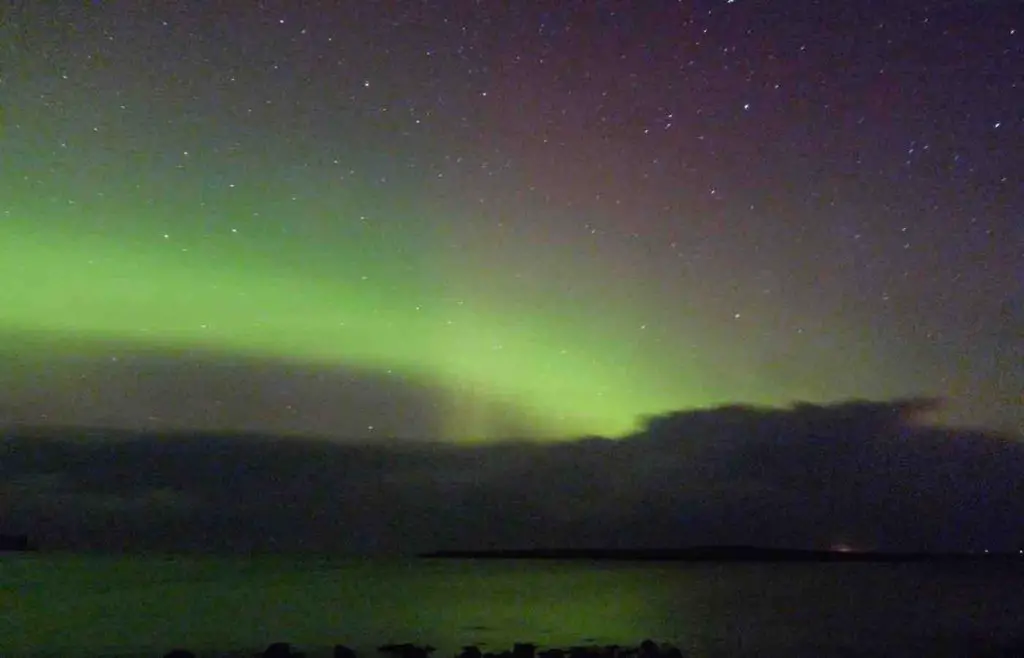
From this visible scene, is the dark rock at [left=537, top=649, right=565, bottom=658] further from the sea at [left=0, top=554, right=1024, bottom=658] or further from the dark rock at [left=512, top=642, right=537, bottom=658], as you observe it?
the sea at [left=0, top=554, right=1024, bottom=658]

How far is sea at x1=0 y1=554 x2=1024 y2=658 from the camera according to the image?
1364 inches

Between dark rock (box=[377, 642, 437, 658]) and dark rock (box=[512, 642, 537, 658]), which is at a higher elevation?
dark rock (box=[512, 642, 537, 658])

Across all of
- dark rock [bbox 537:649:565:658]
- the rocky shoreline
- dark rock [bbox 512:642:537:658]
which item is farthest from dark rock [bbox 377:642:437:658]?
dark rock [bbox 537:649:565:658]

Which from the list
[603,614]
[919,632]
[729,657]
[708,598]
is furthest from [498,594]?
[729,657]

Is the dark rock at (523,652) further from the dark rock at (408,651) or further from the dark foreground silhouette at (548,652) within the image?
the dark rock at (408,651)

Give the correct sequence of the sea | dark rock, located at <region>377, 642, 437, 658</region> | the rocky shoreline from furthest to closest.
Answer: the sea → dark rock, located at <region>377, 642, 437, 658</region> → the rocky shoreline

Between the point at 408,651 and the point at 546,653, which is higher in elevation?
the point at 546,653

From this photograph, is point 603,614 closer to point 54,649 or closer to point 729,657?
point 729,657

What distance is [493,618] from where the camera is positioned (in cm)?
4684

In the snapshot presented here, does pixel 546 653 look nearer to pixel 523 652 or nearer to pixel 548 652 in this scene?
pixel 548 652

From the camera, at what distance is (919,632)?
41.0 m

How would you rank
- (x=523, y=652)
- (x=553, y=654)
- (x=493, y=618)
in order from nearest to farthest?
(x=553, y=654) < (x=523, y=652) < (x=493, y=618)

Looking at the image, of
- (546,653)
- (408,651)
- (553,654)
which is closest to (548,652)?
(546,653)

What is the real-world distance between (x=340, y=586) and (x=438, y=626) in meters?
34.4
